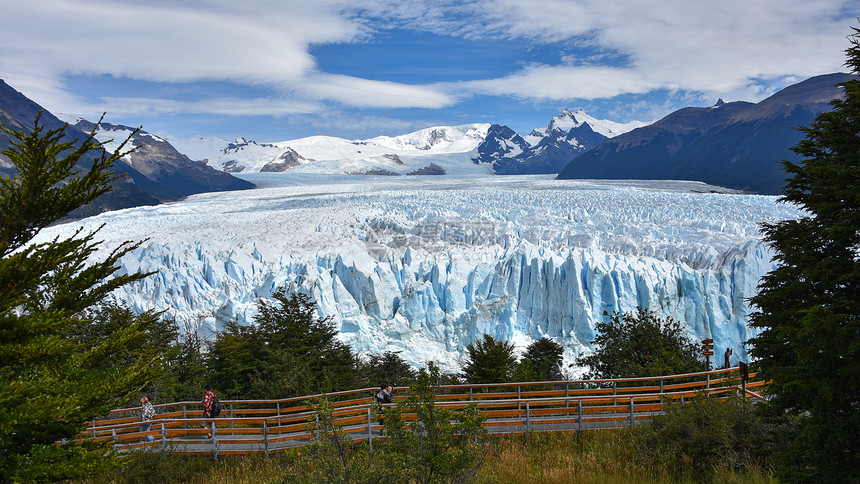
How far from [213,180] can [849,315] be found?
503 ft

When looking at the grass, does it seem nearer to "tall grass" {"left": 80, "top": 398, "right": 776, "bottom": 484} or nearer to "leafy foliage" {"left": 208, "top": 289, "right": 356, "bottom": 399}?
"tall grass" {"left": 80, "top": 398, "right": 776, "bottom": 484}

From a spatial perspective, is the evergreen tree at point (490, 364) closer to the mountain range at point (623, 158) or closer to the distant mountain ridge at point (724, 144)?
the mountain range at point (623, 158)

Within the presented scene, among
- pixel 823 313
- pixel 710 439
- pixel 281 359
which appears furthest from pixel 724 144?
pixel 823 313

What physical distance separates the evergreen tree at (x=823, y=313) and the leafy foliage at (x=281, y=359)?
11.8m

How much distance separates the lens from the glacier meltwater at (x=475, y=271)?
24.0 meters

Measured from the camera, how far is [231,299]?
1022 inches

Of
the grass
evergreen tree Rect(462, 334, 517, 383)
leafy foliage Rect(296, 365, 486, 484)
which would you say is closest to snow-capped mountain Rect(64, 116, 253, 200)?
evergreen tree Rect(462, 334, 517, 383)

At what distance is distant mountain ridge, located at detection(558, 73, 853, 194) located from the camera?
83.4 metres

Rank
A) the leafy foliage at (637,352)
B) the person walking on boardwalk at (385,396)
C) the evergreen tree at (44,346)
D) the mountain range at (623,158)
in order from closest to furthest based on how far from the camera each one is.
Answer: the evergreen tree at (44,346) → the person walking on boardwalk at (385,396) → the leafy foliage at (637,352) → the mountain range at (623,158)

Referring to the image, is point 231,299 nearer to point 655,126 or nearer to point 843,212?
point 843,212

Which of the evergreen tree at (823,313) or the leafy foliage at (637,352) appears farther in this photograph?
the leafy foliage at (637,352)

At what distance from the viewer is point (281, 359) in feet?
53.8

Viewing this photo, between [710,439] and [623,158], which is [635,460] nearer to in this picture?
[710,439]

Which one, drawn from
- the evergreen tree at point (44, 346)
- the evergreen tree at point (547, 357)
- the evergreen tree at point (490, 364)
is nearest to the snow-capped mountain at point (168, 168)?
the evergreen tree at point (547, 357)
